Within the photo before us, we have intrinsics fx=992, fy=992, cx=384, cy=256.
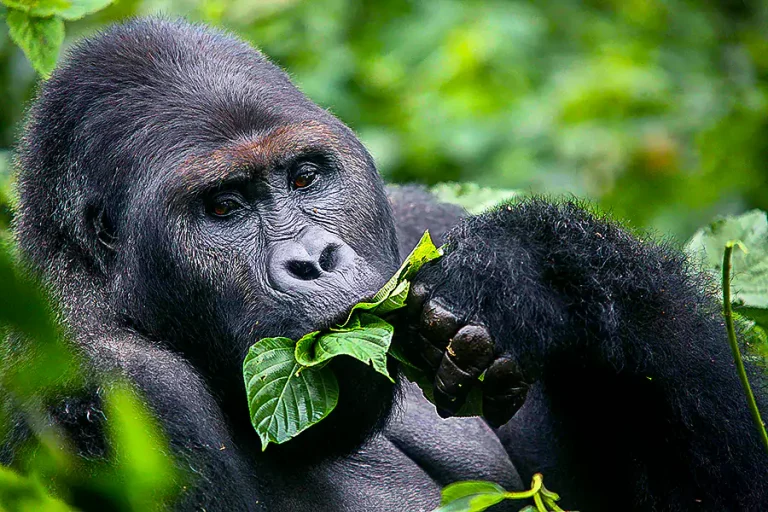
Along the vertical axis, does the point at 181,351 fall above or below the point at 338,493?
above

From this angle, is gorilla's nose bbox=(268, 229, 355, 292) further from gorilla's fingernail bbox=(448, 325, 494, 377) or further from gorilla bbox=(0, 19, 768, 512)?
gorilla's fingernail bbox=(448, 325, 494, 377)

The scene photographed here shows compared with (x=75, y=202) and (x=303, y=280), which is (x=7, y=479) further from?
(x=75, y=202)

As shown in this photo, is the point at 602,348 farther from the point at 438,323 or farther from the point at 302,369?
the point at 302,369

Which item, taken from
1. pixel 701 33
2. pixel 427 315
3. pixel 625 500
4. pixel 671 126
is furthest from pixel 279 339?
pixel 701 33

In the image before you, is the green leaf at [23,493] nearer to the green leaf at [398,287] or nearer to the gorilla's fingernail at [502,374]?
the green leaf at [398,287]

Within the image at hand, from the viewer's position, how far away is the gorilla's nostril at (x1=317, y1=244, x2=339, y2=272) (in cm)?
253

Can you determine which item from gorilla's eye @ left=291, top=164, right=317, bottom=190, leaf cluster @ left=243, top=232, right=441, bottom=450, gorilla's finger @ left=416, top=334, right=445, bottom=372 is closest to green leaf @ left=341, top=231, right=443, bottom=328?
leaf cluster @ left=243, top=232, right=441, bottom=450

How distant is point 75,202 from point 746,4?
8512 millimetres

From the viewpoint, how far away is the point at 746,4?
32.0 feet

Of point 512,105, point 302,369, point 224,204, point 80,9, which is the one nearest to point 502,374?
point 302,369

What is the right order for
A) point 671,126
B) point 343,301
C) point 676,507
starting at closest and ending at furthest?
point 343,301, point 676,507, point 671,126

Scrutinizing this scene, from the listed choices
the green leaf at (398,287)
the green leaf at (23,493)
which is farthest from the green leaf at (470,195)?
the green leaf at (23,493)

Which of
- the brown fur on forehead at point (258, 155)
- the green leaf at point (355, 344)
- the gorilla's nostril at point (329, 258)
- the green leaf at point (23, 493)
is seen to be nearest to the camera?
the green leaf at point (23, 493)

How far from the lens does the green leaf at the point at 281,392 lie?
7.78ft
